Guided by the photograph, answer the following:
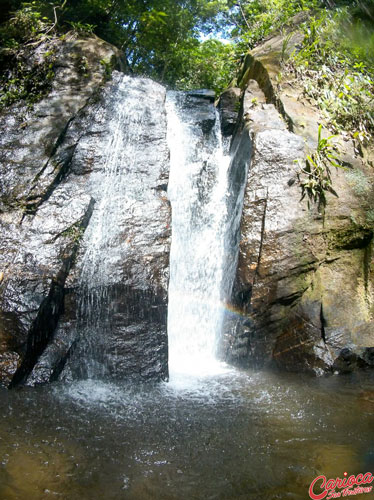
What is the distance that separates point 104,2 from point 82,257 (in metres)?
9.11

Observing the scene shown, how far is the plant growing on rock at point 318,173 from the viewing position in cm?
566

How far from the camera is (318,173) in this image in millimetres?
5789

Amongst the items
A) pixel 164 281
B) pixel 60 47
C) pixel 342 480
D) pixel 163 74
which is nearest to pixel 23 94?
pixel 60 47

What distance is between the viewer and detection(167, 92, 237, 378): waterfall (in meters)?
5.80

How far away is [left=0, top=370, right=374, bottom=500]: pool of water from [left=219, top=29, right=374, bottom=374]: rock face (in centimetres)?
57

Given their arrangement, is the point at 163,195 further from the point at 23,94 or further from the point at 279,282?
the point at 23,94

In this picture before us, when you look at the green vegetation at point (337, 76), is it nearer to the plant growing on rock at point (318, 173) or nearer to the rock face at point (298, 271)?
the plant growing on rock at point (318, 173)

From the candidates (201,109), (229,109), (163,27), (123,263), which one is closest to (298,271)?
(123,263)

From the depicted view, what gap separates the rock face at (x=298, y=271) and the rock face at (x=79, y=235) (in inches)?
49.6

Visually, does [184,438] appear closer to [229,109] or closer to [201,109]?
[229,109]

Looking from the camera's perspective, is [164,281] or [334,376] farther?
[164,281]

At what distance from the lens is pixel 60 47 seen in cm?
855

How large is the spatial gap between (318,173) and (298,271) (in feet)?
5.54

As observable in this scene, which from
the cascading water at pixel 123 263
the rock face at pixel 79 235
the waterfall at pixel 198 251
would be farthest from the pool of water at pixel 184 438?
A: the waterfall at pixel 198 251
